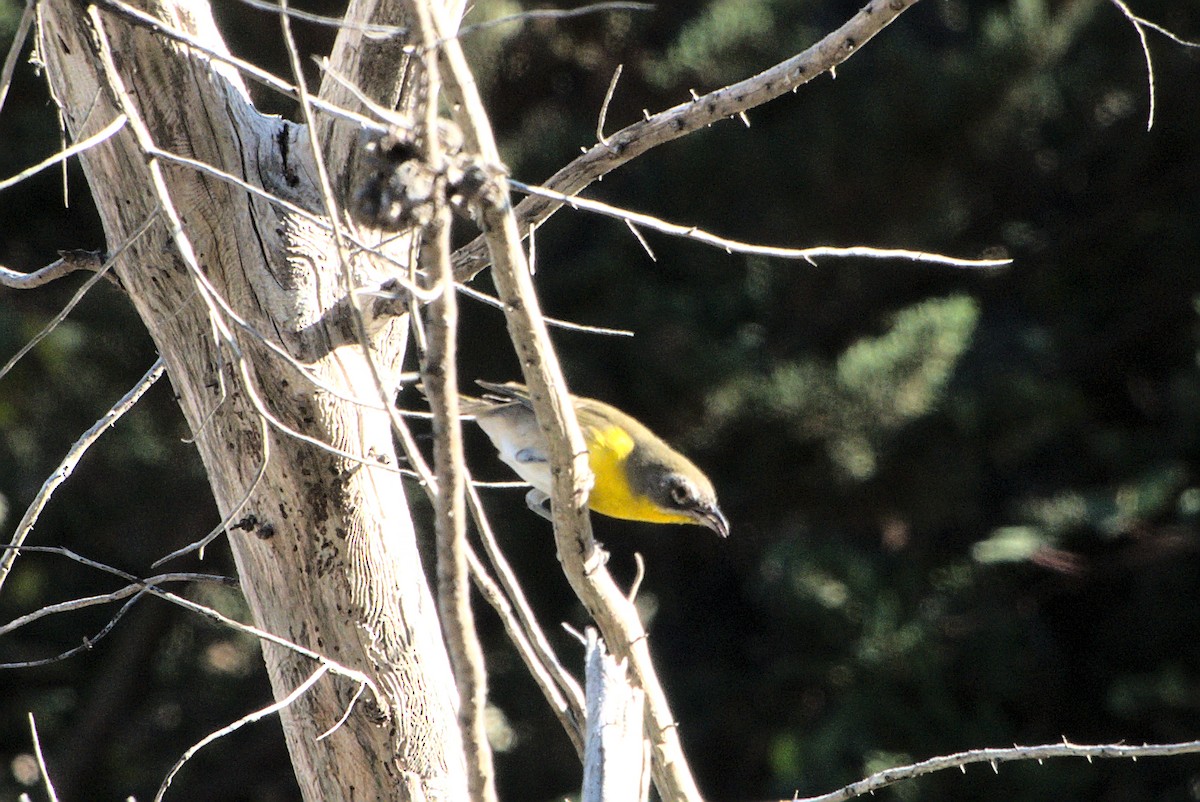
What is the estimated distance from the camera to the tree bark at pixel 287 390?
1.85 m

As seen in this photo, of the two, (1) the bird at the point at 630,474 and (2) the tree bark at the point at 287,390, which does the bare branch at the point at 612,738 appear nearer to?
(2) the tree bark at the point at 287,390

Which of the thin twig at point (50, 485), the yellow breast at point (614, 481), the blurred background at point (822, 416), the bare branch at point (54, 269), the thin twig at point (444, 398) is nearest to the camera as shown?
the thin twig at point (444, 398)

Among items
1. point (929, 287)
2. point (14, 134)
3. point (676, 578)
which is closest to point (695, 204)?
point (929, 287)

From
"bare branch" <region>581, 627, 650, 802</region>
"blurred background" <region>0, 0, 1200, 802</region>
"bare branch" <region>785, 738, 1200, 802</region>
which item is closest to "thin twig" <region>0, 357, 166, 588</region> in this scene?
"bare branch" <region>581, 627, 650, 802</region>

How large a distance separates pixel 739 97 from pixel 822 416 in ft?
11.9

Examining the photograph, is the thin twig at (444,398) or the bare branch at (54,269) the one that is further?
the bare branch at (54,269)

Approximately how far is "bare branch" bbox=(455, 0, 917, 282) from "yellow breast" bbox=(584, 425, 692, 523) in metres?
1.52

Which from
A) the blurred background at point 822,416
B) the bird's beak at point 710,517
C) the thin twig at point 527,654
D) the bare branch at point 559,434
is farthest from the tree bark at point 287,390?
the blurred background at point 822,416

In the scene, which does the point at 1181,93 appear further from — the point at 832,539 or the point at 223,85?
the point at 223,85

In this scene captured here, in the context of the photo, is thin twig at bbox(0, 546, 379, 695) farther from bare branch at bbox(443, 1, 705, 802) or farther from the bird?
the bird

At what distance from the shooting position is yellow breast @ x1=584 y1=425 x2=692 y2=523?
3.47 metres

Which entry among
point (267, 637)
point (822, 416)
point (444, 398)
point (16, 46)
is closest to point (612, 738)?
point (267, 637)

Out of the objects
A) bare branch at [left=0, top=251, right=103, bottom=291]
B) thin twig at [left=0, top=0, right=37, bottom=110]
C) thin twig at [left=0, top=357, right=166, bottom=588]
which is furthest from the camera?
bare branch at [left=0, top=251, right=103, bottom=291]

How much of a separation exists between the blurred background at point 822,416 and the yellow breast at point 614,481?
1.87 m
